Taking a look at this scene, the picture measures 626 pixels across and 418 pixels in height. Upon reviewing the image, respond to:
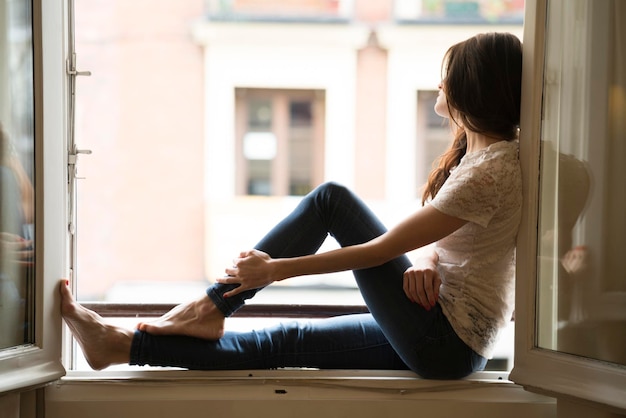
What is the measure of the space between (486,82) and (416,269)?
361 mm

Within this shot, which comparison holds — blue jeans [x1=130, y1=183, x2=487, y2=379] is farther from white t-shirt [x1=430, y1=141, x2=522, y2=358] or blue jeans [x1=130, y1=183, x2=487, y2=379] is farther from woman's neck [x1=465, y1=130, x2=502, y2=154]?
woman's neck [x1=465, y1=130, x2=502, y2=154]

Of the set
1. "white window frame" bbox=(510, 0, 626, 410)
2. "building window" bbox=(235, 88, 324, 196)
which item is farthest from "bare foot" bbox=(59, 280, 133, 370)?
"building window" bbox=(235, 88, 324, 196)

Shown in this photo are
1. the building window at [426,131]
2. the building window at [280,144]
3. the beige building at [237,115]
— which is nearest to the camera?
the beige building at [237,115]

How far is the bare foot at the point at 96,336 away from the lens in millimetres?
1270

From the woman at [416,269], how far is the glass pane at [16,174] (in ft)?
0.32

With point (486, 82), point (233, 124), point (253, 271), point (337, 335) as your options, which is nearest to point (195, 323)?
point (253, 271)

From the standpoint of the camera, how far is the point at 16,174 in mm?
1181


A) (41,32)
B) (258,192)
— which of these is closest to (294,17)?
(258,192)

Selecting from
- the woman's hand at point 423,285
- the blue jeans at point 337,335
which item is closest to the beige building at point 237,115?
the blue jeans at point 337,335

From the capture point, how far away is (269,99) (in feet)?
22.9

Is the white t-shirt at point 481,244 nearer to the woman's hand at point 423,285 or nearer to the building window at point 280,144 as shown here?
the woman's hand at point 423,285

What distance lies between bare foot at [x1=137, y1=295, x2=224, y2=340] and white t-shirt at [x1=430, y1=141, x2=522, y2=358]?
1.41ft

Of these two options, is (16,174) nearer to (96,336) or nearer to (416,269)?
(96,336)

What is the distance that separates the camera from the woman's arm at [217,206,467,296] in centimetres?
119
